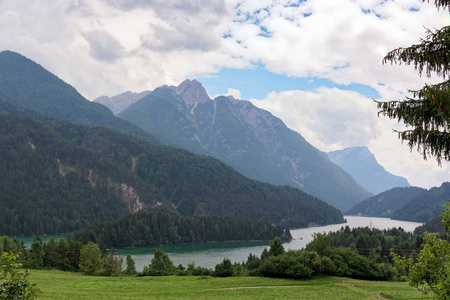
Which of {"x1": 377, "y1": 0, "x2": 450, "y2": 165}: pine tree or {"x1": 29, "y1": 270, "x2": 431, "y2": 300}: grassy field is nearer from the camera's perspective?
{"x1": 377, "y1": 0, "x2": 450, "y2": 165}: pine tree

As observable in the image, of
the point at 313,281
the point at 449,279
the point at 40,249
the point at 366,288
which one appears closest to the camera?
the point at 449,279

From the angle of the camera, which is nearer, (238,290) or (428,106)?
(428,106)

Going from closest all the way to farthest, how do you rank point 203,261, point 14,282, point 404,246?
point 14,282 < point 404,246 < point 203,261

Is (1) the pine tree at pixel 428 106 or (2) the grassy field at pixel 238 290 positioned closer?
(1) the pine tree at pixel 428 106

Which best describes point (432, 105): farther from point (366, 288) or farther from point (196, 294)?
point (366, 288)

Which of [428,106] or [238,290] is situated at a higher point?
[428,106]

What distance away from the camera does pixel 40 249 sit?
333 feet

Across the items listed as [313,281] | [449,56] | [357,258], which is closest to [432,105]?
[449,56]

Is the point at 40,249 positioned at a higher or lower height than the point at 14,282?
lower

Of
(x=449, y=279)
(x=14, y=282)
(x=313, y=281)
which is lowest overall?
(x=313, y=281)

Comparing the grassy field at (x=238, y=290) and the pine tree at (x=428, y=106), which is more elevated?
the pine tree at (x=428, y=106)

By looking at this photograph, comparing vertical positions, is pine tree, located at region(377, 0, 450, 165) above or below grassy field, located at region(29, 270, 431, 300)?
above

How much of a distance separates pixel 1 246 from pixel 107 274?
4126 centimetres

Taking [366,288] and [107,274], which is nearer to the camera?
[366,288]
